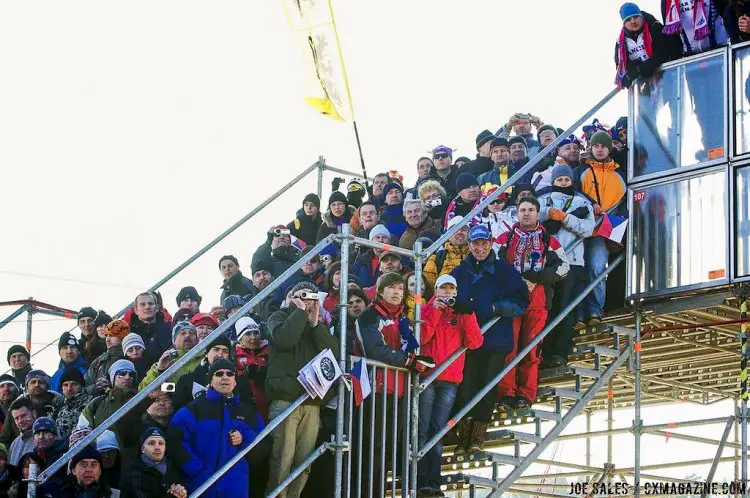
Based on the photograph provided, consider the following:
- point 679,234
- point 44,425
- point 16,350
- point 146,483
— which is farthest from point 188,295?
point 679,234

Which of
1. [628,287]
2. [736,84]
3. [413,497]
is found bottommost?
[413,497]

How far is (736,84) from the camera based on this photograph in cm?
1221

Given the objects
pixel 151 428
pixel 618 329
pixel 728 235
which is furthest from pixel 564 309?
pixel 151 428

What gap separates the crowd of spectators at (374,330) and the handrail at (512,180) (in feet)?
0.50

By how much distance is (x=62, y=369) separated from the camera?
13.5m

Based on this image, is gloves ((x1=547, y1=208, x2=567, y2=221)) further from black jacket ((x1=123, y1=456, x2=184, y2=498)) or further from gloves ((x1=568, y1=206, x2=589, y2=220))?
black jacket ((x1=123, y1=456, x2=184, y2=498))

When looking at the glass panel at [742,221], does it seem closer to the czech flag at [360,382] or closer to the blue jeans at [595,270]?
the blue jeans at [595,270]

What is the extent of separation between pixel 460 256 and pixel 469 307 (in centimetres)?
103

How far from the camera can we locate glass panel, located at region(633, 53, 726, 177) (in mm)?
12352

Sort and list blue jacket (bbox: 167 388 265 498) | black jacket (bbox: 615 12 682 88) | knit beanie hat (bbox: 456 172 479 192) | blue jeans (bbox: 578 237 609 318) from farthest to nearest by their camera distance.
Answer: knit beanie hat (bbox: 456 172 479 192) → black jacket (bbox: 615 12 682 88) → blue jeans (bbox: 578 237 609 318) → blue jacket (bbox: 167 388 265 498)

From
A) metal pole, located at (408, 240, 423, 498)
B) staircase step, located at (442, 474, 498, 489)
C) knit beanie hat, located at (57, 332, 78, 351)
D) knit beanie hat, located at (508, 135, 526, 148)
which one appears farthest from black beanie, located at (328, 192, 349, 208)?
staircase step, located at (442, 474, 498, 489)

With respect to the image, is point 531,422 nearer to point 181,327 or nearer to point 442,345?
point 442,345

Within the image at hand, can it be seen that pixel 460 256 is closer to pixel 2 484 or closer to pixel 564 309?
pixel 564 309

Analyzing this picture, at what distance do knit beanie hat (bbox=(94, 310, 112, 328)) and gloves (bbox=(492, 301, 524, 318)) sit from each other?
3.92 metres
